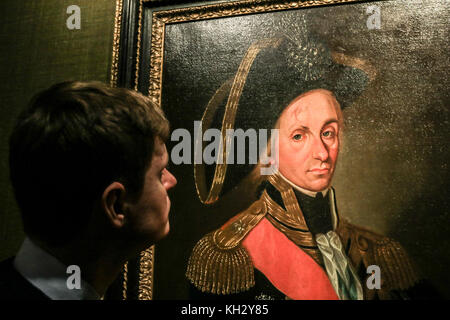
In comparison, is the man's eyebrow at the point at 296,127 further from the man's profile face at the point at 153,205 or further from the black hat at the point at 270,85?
the man's profile face at the point at 153,205

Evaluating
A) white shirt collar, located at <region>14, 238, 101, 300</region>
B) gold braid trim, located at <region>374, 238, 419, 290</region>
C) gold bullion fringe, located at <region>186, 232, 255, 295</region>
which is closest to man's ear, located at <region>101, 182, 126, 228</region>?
white shirt collar, located at <region>14, 238, 101, 300</region>

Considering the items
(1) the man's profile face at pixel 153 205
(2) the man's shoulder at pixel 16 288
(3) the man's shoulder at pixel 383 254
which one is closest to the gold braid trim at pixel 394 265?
(3) the man's shoulder at pixel 383 254

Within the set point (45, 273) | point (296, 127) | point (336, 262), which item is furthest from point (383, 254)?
point (45, 273)

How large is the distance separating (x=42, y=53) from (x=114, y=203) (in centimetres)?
148

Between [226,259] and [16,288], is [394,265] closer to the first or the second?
[226,259]

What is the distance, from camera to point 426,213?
1.50 meters

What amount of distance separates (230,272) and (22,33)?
1684 mm

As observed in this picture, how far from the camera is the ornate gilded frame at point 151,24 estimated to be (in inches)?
73.3

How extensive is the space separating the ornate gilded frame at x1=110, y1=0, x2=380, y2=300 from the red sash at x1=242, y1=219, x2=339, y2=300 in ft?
1.82

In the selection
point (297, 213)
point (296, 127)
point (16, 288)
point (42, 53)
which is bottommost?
point (16, 288)

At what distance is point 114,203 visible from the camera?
98cm

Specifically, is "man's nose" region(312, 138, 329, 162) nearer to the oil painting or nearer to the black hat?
the oil painting
